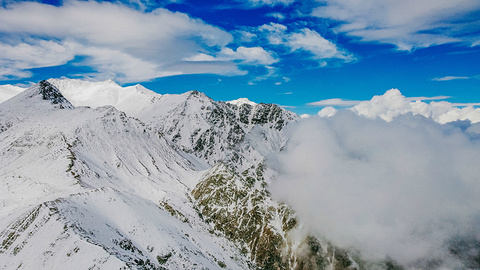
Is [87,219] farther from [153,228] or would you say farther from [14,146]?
[14,146]

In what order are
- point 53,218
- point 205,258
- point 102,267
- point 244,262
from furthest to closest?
point 244,262 → point 205,258 → point 53,218 → point 102,267

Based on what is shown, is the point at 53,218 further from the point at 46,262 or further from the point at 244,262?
the point at 244,262

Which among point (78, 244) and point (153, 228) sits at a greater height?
point (153, 228)

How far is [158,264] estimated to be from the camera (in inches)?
4077

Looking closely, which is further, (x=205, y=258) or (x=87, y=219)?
(x=205, y=258)

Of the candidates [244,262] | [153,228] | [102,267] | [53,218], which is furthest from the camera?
[244,262]

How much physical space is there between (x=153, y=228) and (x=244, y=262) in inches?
2878

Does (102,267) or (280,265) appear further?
(280,265)

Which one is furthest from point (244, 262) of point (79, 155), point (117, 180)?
point (79, 155)

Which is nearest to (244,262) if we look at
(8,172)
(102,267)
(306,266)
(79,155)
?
(306,266)

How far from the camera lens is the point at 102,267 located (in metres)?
76.4

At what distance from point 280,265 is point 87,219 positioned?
134995mm

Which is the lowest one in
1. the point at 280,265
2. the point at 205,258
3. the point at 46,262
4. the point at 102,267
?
the point at 46,262

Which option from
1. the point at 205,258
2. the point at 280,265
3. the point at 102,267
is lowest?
the point at 102,267
